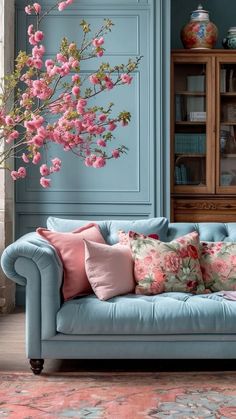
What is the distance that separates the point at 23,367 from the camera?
382 cm

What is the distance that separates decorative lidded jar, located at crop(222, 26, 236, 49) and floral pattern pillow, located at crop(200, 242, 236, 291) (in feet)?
7.77

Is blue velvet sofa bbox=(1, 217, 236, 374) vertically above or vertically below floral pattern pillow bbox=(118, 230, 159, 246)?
below

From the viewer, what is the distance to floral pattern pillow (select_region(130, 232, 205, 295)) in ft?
12.8

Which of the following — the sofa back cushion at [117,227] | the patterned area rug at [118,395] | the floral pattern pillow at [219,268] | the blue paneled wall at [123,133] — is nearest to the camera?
the patterned area rug at [118,395]

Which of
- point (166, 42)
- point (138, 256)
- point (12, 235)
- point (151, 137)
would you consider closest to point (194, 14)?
point (166, 42)

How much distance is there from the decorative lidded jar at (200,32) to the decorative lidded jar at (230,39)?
0.35 feet

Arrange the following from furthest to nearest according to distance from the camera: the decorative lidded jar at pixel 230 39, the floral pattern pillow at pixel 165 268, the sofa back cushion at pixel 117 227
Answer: the decorative lidded jar at pixel 230 39
the sofa back cushion at pixel 117 227
the floral pattern pillow at pixel 165 268

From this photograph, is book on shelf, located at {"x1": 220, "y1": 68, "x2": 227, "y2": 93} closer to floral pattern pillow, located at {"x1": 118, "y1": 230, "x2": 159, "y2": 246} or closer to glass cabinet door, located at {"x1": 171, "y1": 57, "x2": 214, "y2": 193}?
glass cabinet door, located at {"x1": 171, "y1": 57, "x2": 214, "y2": 193}

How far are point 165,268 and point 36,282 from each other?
27.5 inches

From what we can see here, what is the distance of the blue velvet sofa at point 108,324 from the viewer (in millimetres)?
3588

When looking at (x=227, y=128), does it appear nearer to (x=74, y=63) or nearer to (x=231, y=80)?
(x=231, y=80)

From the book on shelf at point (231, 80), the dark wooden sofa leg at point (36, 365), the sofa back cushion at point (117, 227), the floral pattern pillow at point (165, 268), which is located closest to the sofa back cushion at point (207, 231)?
the sofa back cushion at point (117, 227)

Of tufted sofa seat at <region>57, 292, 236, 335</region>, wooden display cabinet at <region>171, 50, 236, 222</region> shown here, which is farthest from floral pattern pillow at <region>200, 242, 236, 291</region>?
wooden display cabinet at <region>171, 50, 236, 222</region>

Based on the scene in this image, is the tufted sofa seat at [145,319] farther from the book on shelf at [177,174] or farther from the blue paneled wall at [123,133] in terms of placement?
the book on shelf at [177,174]
